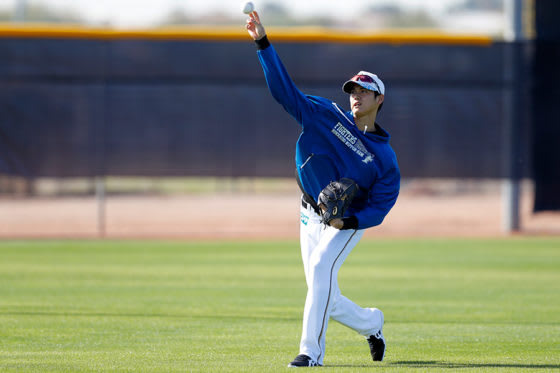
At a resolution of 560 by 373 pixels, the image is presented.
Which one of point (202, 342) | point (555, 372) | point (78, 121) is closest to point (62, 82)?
point (78, 121)

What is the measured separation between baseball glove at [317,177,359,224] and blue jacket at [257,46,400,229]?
0.14m

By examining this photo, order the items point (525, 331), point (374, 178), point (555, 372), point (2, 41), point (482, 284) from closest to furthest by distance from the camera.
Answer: point (555, 372), point (374, 178), point (525, 331), point (482, 284), point (2, 41)

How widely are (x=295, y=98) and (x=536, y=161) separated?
13229 mm

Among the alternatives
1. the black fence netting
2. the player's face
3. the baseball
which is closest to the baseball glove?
the player's face

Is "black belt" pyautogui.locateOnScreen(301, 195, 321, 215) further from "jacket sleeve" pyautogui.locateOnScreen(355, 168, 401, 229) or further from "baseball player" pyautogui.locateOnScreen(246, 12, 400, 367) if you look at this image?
"jacket sleeve" pyautogui.locateOnScreen(355, 168, 401, 229)

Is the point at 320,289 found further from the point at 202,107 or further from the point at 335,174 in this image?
the point at 202,107

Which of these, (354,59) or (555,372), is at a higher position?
(354,59)

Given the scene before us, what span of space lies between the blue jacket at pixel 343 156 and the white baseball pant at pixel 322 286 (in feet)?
0.61

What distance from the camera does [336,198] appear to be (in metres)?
5.87

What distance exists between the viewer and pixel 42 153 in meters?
17.6

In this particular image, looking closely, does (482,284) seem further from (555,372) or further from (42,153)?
(42,153)

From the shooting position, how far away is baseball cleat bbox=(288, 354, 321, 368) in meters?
5.74

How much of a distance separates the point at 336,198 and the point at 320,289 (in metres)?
0.62

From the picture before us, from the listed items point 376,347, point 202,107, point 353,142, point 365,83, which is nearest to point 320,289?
point 376,347
